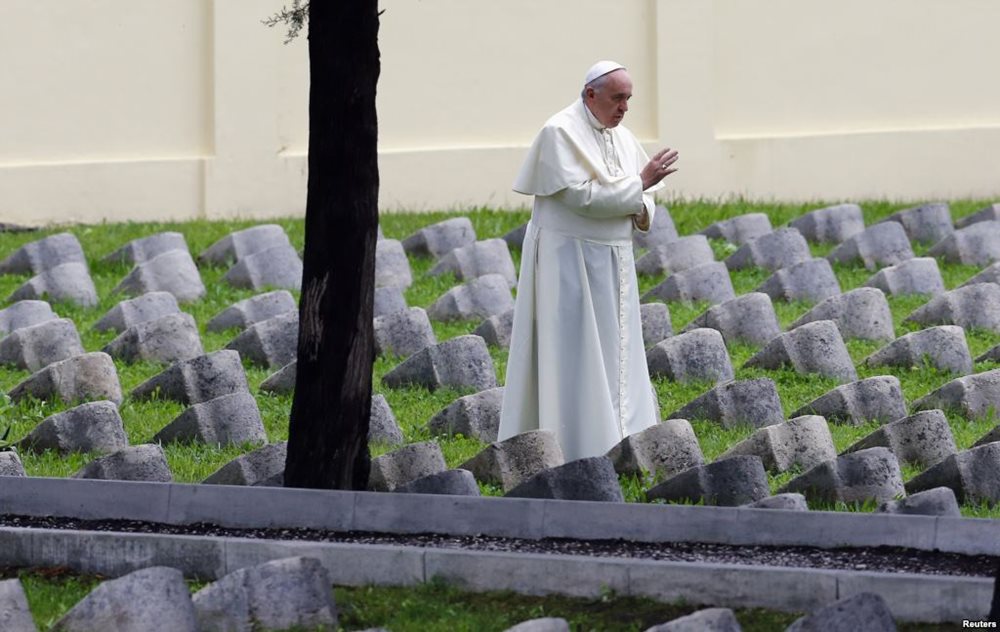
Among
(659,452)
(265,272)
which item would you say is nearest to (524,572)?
(659,452)

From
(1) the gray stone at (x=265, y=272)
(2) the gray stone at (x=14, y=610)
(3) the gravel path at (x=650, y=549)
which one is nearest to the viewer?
(2) the gray stone at (x=14, y=610)

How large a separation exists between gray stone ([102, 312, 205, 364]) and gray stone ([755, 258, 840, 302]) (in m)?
4.05

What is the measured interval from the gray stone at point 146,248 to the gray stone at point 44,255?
0.88 feet

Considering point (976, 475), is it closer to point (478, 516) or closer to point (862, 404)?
point (862, 404)

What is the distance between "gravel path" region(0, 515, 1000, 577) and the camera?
6.76m

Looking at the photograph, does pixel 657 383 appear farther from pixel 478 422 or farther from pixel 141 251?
pixel 141 251

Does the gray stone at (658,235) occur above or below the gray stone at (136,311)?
above

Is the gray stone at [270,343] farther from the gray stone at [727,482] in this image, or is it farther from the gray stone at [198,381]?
the gray stone at [727,482]

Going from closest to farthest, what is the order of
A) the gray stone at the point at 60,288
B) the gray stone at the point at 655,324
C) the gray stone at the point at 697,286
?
the gray stone at the point at 655,324 → the gray stone at the point at 697,286 → the gray stone at the point at 60,288

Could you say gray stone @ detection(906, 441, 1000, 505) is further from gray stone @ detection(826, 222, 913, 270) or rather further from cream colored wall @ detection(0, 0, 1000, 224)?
cream colored wall @ detection(0, 0, 1000, 224)

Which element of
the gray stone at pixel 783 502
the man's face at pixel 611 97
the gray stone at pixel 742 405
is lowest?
the gray stone at pixel 783 502

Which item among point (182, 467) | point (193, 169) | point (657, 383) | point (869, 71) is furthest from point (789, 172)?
point (182, 467)

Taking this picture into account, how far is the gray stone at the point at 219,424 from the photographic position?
995 cm

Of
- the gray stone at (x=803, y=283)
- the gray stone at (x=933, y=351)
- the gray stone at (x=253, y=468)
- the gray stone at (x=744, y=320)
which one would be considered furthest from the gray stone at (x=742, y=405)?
the gray stone at (x=803, y=283)
